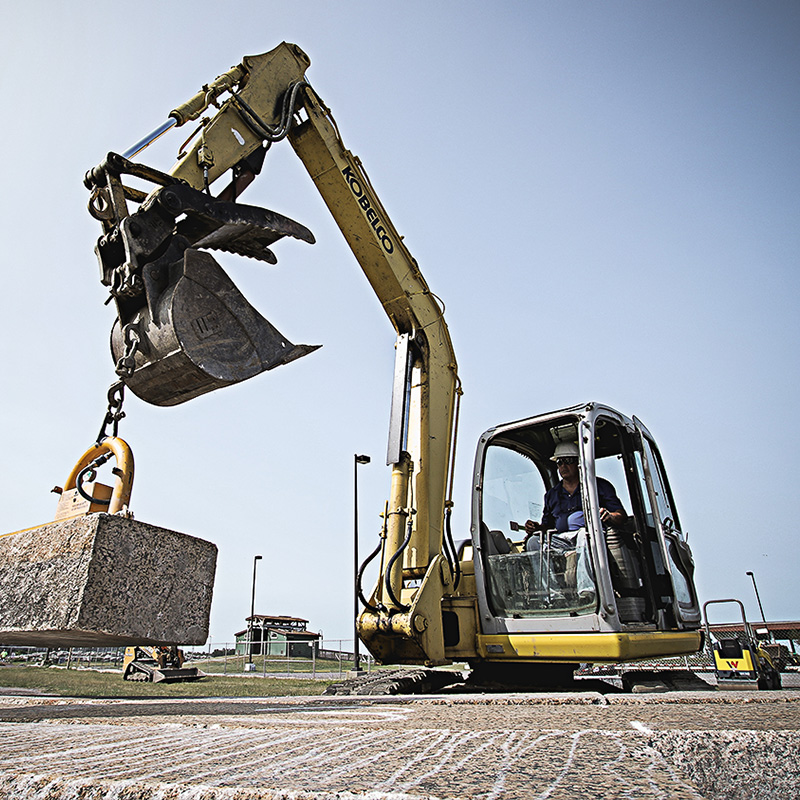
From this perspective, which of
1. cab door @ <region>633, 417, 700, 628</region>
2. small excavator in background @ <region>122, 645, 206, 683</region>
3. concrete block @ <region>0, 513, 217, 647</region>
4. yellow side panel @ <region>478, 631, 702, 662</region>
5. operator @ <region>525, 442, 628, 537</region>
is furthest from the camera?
small excavator in background @ <region>122, 645, 206, 683</region>

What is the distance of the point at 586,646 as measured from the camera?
4574mm

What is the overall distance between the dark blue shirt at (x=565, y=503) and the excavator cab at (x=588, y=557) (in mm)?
14

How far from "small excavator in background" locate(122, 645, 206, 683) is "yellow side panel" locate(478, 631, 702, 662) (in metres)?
10.2

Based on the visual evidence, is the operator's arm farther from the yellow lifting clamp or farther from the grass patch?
the grass patch

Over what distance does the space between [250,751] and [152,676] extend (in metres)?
15.2

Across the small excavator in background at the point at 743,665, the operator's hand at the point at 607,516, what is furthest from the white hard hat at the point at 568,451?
the small excavator in background at the point at 743,665

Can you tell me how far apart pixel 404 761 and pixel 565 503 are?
14.8ft

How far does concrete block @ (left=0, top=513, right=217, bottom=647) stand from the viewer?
8.04ft

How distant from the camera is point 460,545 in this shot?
623 cm

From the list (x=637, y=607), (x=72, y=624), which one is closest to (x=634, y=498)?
(x=637, y=607)

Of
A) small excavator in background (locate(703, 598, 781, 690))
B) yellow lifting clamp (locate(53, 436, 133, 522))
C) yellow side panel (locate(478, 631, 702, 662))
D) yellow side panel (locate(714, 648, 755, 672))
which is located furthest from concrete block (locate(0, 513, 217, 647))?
yellow side panel (locate(714, 648, 755, 672))

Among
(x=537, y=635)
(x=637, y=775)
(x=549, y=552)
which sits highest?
(x=549, y=552)

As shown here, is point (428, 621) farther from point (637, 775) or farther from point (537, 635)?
point (637, 775)

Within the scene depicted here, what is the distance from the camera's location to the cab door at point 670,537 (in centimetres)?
518
